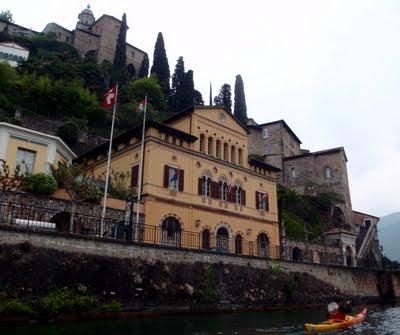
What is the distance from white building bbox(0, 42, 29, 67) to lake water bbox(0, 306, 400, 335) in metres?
68.5

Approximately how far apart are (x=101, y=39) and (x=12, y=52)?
75.9 ft

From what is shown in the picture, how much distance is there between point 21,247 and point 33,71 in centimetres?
5388

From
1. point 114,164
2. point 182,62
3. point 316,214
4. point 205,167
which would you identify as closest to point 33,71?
point 182,62

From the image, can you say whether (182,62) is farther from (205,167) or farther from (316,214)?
(205,167)

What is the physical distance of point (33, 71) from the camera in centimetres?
6400

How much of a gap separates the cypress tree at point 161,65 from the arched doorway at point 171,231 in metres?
52.9

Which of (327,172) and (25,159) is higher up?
(327,172)

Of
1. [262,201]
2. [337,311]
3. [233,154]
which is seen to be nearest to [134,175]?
[233,154]

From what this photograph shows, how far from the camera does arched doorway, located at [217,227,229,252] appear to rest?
107 feet

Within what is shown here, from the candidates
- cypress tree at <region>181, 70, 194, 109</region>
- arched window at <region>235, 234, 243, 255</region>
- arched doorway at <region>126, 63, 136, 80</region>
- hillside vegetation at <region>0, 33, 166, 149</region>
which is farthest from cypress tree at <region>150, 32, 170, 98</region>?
arched window at <region>235, 234, 243, 255</region>

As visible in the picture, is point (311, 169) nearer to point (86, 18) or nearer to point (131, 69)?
point (131, 69)

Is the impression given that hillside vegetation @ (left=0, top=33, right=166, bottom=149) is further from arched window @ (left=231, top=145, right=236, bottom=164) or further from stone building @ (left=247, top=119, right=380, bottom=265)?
arched window @ (left=231, top=145, right=236, bottom=164)

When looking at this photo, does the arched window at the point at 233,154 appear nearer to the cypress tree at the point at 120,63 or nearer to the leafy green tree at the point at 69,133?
the leafy green tree at the point at 69,133

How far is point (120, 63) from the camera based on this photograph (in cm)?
8131
